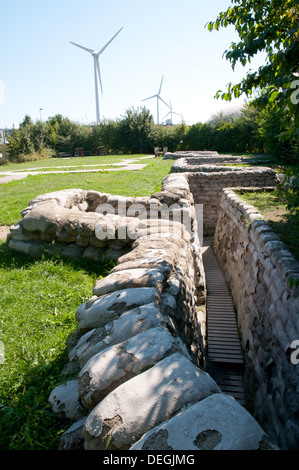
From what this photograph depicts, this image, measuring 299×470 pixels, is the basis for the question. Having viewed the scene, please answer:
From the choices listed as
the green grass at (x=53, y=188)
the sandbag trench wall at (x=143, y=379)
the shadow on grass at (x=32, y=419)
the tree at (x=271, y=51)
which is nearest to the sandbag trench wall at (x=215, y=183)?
the green grass at (x=53, y=188)

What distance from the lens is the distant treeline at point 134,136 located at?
2255 centimetres

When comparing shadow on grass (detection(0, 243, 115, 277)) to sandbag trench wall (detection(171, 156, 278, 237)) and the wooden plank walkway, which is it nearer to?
the wooden plank walkway

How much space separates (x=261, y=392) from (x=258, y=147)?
71.0 ft

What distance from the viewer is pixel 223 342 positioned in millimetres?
4328

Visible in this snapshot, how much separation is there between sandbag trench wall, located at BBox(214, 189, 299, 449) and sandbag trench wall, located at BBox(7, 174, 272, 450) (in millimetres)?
769

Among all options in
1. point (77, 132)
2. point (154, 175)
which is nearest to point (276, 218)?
point (154, 175)

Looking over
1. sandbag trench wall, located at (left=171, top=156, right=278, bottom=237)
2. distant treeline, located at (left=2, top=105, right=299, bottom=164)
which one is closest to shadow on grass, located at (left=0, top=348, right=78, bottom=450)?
sandbag trench wall, located at (left=171, top=156, right=278, bottom=237)

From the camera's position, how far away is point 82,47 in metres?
25.3

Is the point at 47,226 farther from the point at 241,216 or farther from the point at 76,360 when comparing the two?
the point at 241,216

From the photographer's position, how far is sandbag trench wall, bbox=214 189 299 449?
2.42m

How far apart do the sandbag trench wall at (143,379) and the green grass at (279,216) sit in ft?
5.52

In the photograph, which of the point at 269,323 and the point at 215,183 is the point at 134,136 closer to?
the point at 215,183

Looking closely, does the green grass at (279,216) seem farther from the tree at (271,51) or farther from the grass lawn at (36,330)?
the tree at (271,51)

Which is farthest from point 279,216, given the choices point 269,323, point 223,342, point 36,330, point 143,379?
point 143,379
